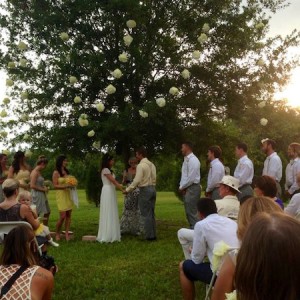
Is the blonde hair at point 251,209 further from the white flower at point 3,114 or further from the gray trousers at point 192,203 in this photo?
the white flower at point 3,114

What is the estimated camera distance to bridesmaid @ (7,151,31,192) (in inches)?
464

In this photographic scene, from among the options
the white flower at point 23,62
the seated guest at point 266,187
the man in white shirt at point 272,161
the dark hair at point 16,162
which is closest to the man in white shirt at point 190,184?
the man in white shirt at point 272,161

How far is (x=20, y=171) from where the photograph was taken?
11883mm

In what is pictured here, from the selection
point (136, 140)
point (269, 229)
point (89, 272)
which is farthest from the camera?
point (136, 140)

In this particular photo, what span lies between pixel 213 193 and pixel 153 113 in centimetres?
234

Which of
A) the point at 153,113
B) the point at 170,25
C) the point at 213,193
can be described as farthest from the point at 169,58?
the point at 213,193

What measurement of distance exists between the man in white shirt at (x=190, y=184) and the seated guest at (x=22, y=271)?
7.00m

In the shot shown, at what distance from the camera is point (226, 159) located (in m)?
14.8

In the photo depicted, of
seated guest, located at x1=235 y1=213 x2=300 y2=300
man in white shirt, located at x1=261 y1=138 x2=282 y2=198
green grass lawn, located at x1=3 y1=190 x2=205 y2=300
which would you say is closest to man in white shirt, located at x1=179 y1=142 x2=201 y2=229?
green grass lawn, located at x1=3 y1=190 x2=205 y2=300

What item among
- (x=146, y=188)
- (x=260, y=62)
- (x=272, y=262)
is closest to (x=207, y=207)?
(x=272, y=262)

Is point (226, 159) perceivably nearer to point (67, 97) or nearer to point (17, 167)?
point (67, 97)

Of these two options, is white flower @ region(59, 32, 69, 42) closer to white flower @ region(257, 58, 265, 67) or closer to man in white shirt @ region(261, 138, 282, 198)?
white flower @ region(257, 58, 265, 67)

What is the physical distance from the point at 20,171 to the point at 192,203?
409 centimetres

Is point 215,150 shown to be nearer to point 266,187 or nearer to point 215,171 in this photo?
point 215,171
